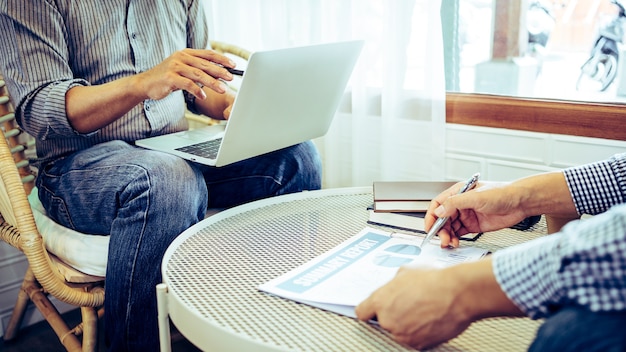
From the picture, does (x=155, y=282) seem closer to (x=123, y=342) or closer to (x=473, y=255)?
(x=123, y=342)

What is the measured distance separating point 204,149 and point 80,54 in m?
0.36

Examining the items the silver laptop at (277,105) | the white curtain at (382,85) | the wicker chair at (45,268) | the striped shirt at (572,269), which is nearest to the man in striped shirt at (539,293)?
the striped shirt at (572,269)

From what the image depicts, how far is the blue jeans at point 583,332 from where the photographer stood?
52cm

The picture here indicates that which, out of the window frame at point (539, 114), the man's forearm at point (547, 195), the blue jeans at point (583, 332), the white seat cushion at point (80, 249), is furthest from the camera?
the window frame at point (539, 114)

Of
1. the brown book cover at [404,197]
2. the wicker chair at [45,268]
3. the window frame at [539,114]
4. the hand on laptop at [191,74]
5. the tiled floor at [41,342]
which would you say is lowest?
the tiled floor at [41,342]

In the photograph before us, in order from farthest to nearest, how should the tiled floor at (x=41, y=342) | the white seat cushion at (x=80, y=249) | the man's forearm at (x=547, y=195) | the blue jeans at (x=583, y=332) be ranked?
1. the tiled floor at (x=41, y=342)
2. the white seat cushion at (x=80, y=249)
3. the man's forearm at (x=547, y=195)
4. the blue jeans at (x=583, y=332)

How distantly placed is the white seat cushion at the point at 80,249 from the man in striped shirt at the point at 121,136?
0.02 m

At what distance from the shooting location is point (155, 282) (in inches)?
44.1

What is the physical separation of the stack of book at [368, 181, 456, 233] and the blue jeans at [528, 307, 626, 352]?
483 mm

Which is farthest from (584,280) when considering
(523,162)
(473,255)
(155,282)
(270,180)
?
(523,162)

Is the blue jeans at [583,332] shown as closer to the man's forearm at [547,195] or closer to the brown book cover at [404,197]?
the man's forearm at [547,195]

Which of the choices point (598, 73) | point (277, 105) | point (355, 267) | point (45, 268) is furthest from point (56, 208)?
point (598, 73)

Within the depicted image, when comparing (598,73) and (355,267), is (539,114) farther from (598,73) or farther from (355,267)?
(355,267)

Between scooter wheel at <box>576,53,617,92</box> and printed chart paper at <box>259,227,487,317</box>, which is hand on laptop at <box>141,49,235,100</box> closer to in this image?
printed chart paper at <box>259,227,487,317</box>
